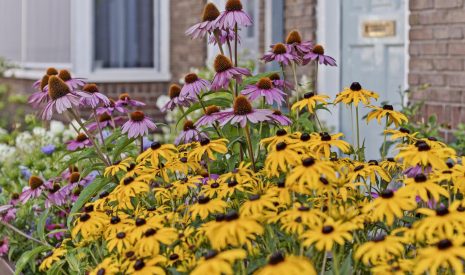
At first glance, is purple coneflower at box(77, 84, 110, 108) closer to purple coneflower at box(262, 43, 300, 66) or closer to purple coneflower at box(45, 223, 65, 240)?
purple coneflower at box(262, 43, 300, 66)

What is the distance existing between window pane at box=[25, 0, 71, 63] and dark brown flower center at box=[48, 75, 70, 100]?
283 inches

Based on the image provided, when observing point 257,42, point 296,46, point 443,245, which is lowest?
point 443,245

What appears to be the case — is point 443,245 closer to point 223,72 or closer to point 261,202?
point 261,202

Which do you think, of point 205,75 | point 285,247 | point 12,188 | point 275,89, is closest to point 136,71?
point 205,75

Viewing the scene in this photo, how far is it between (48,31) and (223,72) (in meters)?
7.78

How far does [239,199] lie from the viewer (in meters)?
3.10

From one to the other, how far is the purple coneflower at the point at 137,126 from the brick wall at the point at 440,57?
2999mm

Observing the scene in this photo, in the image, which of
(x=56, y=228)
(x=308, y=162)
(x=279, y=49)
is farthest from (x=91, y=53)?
(x=308, y=162)

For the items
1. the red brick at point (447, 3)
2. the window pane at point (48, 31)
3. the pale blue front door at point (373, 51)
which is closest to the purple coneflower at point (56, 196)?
the red brick at point (447, 3)

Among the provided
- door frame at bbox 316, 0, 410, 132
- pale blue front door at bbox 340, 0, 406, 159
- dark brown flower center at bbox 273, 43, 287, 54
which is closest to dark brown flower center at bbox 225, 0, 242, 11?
dark brown flower center at bbox 273, 43, 287, 54

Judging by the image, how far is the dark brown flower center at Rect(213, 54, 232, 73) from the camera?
10.8 feet

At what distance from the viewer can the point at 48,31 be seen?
10.8 meters

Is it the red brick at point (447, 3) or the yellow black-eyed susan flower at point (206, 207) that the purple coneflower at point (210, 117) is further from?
the red brick at point (447, 3)

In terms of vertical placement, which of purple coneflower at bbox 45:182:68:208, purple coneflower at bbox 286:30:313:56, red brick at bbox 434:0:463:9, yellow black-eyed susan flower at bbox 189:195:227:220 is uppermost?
red brick at bbox 434:0:463:9
